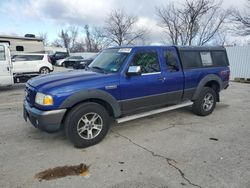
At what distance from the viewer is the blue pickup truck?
12.8 feet

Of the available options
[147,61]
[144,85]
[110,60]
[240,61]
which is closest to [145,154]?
[144,85]

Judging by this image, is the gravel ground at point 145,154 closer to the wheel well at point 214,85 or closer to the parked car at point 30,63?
the wheel well at point 214,85

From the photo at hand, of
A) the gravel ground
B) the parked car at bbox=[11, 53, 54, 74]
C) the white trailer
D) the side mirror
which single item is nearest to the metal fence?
the gravel ground

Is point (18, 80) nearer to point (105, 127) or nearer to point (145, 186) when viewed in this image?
point (105, 127)

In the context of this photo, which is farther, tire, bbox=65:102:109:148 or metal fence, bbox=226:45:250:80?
metal fence, bbox=226:45:250:80

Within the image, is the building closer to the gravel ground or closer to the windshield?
the gravel ground

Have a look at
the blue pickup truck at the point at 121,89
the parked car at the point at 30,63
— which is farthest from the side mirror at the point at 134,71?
the parked car at the point at 30,63

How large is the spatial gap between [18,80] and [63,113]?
805cm

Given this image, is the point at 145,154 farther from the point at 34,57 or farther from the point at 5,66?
the point at 34,57

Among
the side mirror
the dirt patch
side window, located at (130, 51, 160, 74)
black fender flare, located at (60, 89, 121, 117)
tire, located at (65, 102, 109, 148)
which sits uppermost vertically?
side window, located at (130, 51, 160, 74)

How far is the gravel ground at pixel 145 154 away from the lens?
310cm

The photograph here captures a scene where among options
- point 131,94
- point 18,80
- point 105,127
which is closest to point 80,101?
point 105,127

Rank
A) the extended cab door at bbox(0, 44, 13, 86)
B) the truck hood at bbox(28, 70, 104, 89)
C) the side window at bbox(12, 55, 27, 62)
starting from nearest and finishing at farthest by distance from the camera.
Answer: the truck hood at bbox(28, 70, 104, 89)
the extended cab door at bbox(0, 44, 13, 86)
the side window at bbox(12, 55, 27, 62)

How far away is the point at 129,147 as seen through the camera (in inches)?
163
